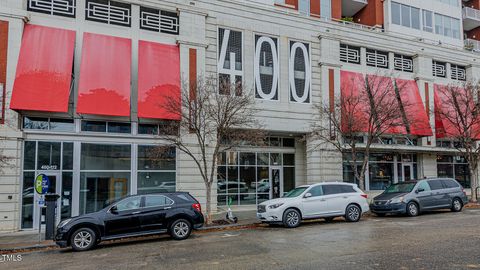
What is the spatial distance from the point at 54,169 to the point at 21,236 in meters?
3.02

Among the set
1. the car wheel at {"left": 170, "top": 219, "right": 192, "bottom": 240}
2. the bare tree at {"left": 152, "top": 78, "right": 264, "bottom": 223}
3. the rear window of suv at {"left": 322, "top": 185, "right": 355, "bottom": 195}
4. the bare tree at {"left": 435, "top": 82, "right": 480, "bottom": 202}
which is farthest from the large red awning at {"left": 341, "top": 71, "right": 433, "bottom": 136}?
the car wheel at {"left": 170, "top": 219, "right": 192, "bottom": 240}

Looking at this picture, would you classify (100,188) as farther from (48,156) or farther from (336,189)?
(336,189)

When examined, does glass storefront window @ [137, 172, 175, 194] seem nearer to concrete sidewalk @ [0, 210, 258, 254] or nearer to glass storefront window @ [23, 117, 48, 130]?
concrete sidewalk @ [0, 210, 258, 254]

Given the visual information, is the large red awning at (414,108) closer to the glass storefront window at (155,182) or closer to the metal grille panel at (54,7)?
the glass storefront window at (155,182)

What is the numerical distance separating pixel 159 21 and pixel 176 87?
375cm

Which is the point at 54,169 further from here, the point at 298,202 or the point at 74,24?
the point at 298,202

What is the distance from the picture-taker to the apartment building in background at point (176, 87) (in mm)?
15289

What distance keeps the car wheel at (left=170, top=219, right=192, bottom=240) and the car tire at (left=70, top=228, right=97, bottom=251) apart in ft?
7.64

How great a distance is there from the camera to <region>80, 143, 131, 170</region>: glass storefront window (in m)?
16.3

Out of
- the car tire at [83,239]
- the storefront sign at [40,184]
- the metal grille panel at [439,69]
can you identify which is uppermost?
the metal grille panel at [439,69]

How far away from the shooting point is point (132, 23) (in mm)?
17875

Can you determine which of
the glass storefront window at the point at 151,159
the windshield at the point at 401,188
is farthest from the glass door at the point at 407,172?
the glass storefront window at the point at 151,159

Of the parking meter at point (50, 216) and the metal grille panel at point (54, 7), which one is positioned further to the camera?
the metal grille panel at point (54, 7)

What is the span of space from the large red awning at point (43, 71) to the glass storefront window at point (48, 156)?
167cm
